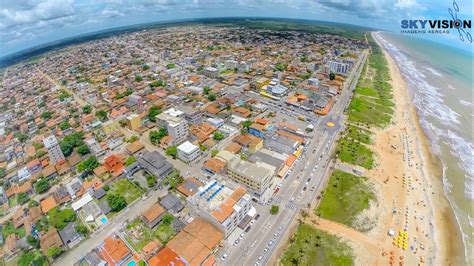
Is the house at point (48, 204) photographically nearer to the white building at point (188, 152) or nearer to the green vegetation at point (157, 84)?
the white building at point (188, 152)

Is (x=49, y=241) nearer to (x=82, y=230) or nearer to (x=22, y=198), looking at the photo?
(x=82, y=230)

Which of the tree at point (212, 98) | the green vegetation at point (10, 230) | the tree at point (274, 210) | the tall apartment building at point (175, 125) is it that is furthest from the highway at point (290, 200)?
the tree at point (212, 98)

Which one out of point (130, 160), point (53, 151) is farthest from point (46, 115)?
point (130, 160)

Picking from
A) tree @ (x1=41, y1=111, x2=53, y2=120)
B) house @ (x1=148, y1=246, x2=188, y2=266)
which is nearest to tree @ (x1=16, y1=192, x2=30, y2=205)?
house @ (x1=148, y1=246, x2=188, y2=266)

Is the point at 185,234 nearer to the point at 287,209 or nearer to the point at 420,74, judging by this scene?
the point at 287,209

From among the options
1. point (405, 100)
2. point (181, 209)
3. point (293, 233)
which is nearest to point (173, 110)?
point (181, 209)
